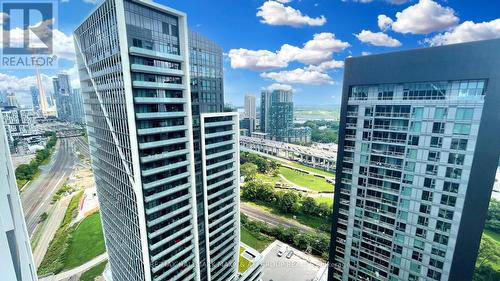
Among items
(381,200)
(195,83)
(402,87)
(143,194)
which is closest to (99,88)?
(195,83)

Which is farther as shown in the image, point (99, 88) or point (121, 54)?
point (99, 88)

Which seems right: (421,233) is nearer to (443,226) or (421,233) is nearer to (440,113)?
(443,226)

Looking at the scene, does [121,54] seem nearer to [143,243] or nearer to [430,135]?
[143,243]

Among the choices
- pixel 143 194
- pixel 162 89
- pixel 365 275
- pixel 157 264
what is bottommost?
pixel 365 275

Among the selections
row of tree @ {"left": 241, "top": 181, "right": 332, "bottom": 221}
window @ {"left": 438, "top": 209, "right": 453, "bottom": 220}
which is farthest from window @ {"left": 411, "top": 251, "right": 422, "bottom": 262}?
row of tree @ {"left": 241, "top": 181, "right": 332, "bottom": 221}

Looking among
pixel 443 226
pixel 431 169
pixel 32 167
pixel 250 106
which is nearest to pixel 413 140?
pixel 431 169

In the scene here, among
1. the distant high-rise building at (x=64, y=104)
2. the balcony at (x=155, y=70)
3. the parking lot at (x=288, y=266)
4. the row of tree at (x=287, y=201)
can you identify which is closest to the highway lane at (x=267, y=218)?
the row of tree at (x=287, y=201)
